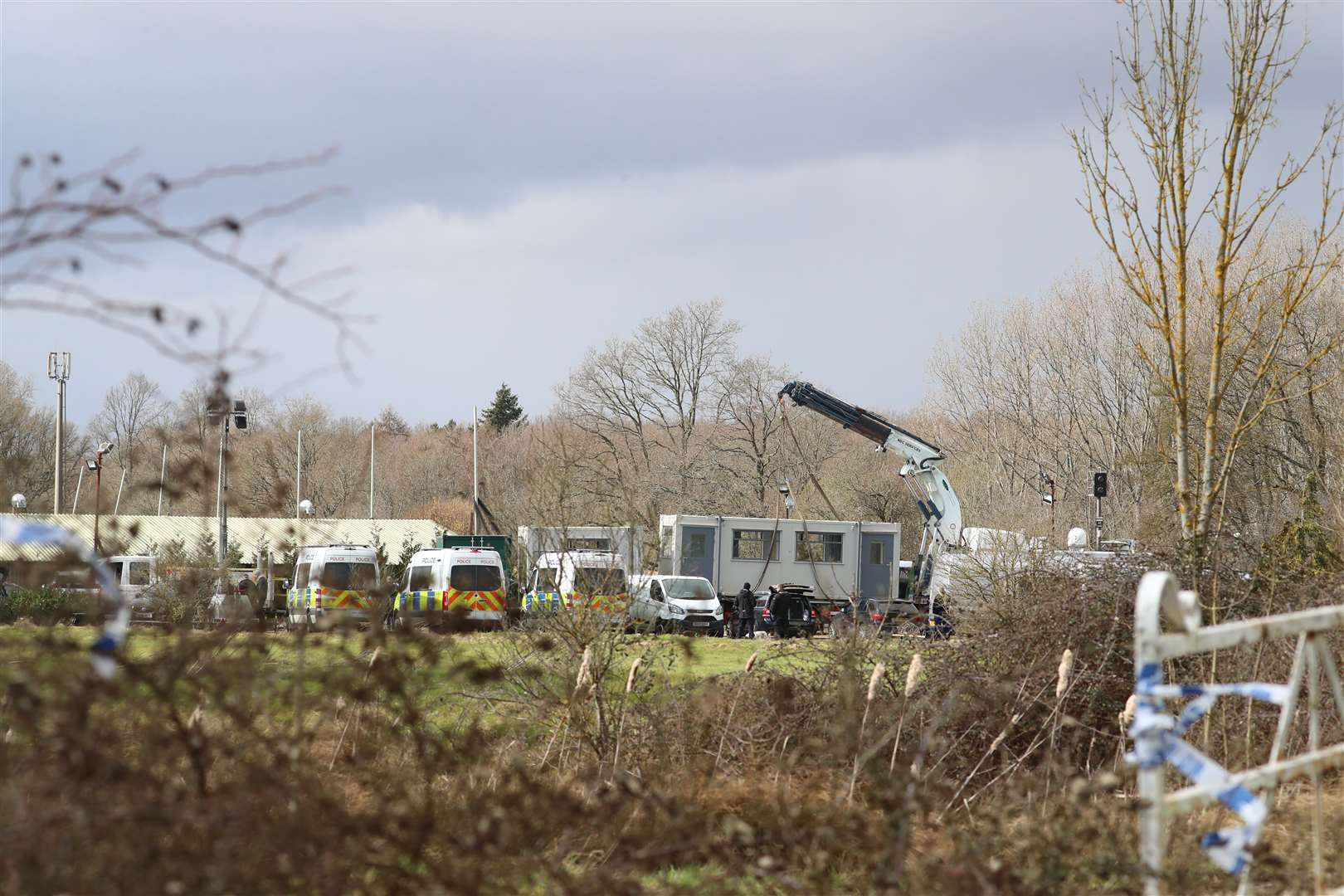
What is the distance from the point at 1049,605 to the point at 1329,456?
26156mm

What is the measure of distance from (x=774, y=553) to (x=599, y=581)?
23585 millimetres

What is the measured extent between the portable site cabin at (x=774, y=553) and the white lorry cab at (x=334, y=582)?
815cm

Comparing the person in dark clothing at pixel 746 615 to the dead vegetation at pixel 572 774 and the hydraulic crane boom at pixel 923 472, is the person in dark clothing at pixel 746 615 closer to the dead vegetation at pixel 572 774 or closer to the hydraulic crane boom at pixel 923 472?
the hydraulic crane boom at pixel 923 472

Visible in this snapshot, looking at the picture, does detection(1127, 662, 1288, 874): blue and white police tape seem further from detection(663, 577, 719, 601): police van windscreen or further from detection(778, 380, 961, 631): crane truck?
detection(663, 577, 719, 601): police van windscreen

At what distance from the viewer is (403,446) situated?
10388 cm

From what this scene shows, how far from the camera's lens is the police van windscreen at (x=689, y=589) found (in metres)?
29.7

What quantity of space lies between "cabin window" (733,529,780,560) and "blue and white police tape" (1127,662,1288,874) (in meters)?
30.0

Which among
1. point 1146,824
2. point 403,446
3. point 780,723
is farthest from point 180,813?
point 403,446

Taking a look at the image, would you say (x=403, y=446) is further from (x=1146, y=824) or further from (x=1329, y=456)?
(x=1146, y=824)

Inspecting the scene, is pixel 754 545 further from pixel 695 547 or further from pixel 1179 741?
pixel 1179 741

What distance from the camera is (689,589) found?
29938 millimetres

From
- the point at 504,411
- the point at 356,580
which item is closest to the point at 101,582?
the point at 356,580

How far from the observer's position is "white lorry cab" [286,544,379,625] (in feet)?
17.3

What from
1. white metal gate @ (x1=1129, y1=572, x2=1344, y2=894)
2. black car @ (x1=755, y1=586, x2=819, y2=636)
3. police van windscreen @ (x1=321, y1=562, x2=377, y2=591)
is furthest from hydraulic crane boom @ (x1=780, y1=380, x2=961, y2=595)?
white metal gate @ (x1=1129, y1=572, x2=1344, y2=894)
